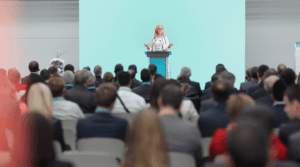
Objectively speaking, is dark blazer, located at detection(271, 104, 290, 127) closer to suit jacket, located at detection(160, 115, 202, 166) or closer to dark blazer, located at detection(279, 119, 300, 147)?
dark blazer, located at detection(279, 119, 300, 147)

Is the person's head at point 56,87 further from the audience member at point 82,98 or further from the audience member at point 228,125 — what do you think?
the audience member at point 228,125

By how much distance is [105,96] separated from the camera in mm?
2773

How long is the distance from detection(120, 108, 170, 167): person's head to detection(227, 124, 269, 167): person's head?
434mm

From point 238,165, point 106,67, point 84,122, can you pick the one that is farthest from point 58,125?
point 106,67

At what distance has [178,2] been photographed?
1095cm

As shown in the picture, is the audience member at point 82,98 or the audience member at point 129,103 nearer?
the audience member at point 129,103

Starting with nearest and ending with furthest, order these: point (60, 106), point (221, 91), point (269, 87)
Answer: point (221, 91) < point (60, 106) < point (269, 87)

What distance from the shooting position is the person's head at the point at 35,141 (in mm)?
1358

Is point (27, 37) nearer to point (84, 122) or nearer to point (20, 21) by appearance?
point (20, 21)

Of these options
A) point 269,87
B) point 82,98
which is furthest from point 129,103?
point 269,87

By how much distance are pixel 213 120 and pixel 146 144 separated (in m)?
1.44

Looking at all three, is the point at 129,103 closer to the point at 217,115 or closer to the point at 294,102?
the point at 217,115

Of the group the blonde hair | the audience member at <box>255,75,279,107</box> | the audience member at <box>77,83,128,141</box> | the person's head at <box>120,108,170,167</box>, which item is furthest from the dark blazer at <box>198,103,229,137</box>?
the person's head at <box>120,108,170,167</box>

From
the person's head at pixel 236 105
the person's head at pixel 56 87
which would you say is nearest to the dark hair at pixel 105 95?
the person's head at pixel 56 87
